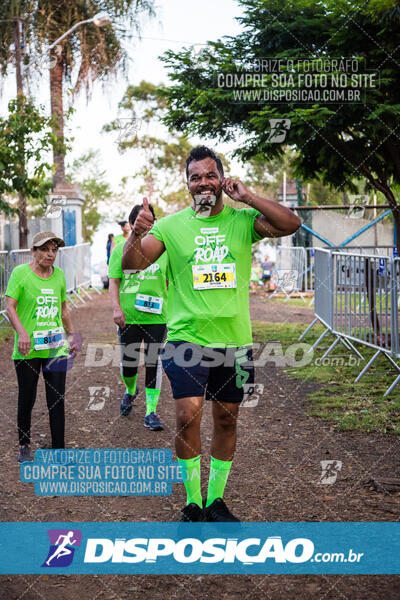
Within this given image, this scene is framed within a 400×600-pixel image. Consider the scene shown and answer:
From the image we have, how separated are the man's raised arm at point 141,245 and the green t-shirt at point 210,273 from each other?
0.20ft

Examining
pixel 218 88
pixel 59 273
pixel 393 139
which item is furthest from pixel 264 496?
pixel 218 88

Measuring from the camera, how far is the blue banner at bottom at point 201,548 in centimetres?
365

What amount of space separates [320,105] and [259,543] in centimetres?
771

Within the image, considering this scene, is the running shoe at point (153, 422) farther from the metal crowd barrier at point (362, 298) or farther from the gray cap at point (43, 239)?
the metal crowd barrier at point (362, 298)

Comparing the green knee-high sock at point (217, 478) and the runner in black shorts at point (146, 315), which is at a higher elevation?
the runner in black shorts at point (146, 315)

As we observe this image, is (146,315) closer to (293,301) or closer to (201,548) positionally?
(201,548)

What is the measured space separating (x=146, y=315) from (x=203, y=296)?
8.95 ft

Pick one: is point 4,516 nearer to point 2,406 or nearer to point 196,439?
point 196,439

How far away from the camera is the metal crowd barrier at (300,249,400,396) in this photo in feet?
25.6

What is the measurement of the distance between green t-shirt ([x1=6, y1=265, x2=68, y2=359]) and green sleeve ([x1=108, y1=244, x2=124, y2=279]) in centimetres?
119

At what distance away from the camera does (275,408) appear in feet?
25.3

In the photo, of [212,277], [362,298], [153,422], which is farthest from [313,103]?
[212,277]

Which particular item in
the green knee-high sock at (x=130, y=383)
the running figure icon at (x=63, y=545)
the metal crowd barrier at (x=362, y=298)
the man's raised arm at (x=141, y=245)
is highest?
the man's raised arm at (x=141, y=245)

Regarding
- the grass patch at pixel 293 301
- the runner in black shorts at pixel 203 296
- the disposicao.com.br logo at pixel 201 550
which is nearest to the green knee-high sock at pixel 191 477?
the runner in black shorts at pixel 203 296
